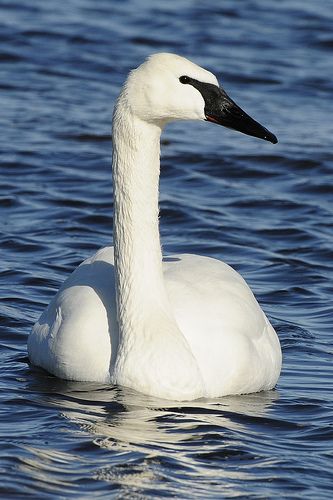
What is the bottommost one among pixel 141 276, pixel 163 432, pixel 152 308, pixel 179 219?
pixel 163 432

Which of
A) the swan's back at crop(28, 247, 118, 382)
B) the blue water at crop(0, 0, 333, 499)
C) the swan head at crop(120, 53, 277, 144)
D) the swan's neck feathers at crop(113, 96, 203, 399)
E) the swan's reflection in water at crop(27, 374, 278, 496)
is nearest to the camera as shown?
the swan's reflection in water at crop(27, 374, 278, 496)

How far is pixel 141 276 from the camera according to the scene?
7.82 metres

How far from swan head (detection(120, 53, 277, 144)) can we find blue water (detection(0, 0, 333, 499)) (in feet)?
5.21

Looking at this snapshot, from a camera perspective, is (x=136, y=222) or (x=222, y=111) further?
(x=136, y=222)

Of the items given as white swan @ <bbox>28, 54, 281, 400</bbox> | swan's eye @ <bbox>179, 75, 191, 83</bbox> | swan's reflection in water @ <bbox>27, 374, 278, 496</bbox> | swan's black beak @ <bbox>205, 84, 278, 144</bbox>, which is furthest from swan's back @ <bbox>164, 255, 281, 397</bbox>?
swan's eye @ <bbox>179, 75, 191, 83</bbox>

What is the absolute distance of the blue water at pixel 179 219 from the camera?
6766 mm

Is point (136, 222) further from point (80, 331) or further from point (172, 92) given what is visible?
point (172, 92)

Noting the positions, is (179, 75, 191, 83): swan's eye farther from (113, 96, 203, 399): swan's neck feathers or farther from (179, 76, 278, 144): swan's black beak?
(113, 96, 203, 399): swan's neck feathers

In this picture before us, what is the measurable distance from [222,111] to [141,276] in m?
1.06

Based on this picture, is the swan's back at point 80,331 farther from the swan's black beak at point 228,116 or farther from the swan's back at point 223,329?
the swan's black beak at point 228,116

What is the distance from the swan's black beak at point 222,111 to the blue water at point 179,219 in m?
1.54

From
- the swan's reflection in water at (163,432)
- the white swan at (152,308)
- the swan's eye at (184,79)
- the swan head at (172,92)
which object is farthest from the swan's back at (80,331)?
the swan's eye at (184,79)

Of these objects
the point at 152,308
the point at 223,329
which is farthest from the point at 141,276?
the point at 223,329

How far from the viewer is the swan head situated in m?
7.41
